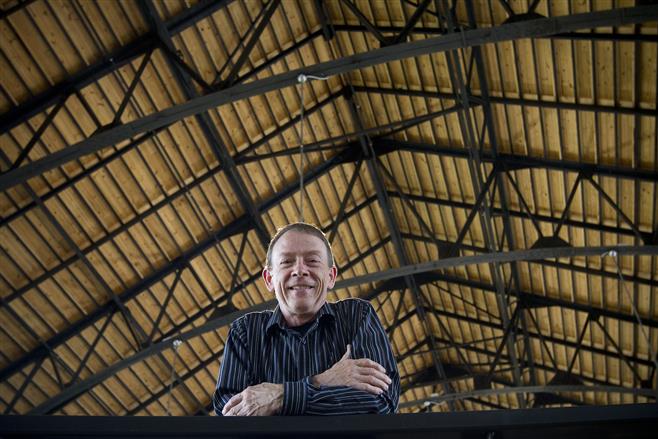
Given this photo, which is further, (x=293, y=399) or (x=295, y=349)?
(x=295, y=349)

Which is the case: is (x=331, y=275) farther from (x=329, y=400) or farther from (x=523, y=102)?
(x=523, y=102)

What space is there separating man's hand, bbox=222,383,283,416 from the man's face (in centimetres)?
41

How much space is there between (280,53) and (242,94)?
162 inches

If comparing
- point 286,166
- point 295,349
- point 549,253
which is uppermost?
point 286,166

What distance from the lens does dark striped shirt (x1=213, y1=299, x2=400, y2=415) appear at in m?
3.15

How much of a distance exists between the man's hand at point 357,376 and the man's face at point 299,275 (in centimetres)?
31

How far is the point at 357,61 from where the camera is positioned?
421 inches

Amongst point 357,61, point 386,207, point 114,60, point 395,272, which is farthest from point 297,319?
point 386,207

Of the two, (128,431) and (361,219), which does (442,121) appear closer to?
(361,219)

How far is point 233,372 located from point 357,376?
566 mm

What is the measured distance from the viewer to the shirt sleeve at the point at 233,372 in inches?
124

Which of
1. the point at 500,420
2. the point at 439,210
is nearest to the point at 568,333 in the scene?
the point at 439,210

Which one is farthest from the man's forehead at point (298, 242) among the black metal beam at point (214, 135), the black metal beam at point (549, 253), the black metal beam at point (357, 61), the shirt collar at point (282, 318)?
the black metal beam at point (549, 253)

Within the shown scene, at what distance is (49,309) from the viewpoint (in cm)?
1658
